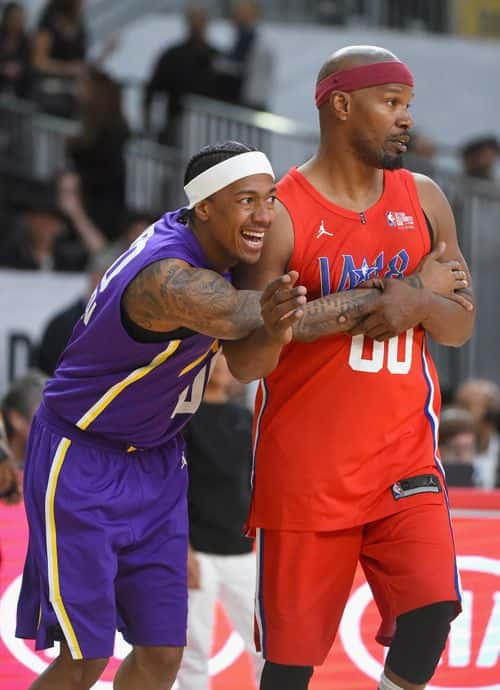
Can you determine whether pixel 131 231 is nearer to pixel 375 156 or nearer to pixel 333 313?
pixel 375 156

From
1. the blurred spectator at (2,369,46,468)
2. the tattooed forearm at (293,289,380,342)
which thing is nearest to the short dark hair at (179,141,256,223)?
the tattooed forearm at (293,289,380,342)

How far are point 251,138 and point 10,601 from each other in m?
6.75

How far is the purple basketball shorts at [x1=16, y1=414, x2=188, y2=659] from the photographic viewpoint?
5062 mm

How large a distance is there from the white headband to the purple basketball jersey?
0.46 ft

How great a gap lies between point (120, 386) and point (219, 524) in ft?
5.22

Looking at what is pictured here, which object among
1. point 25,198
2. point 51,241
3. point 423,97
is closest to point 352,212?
point 51,241

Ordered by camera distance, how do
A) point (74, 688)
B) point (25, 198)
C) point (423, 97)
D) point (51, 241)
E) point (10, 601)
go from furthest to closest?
point (423, 97)
point (25, 198)
point (51, 241)
point (10, 601)
point (74, 688)

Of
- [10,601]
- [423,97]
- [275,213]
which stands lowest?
[10,601]

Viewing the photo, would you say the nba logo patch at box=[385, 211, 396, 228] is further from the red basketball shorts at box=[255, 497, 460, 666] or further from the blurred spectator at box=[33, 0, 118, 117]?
the blurred spectator at box=[33, 0, 118, 117]

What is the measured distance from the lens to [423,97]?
59.1ft

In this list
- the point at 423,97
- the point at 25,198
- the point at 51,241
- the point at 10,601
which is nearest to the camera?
the point at 10,601

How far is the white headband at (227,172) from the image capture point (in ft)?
16.3

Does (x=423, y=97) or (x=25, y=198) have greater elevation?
(x=423, y=97)

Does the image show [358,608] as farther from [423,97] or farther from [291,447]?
[423,97]
